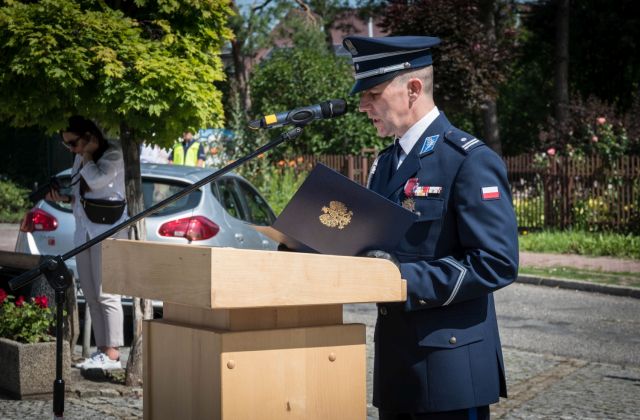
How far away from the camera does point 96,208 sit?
7582 mm

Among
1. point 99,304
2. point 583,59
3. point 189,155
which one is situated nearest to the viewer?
point 99,304

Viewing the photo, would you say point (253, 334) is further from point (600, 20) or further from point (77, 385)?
point (600, 20)

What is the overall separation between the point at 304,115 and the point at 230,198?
6742 millimetres

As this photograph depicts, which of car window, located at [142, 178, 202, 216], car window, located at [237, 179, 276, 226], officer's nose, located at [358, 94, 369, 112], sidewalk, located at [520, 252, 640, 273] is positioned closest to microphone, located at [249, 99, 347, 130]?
officer's nose, located at [358, 94, 369, 112]

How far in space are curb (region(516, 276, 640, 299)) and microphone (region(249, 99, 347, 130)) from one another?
417 inches

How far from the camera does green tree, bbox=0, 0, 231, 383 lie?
6324mm

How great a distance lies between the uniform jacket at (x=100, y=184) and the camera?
7.55m

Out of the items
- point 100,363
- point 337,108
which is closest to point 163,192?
point 100,363

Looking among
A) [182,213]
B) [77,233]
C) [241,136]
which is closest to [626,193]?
[241,136]

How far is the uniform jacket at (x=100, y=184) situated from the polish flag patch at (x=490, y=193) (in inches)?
188

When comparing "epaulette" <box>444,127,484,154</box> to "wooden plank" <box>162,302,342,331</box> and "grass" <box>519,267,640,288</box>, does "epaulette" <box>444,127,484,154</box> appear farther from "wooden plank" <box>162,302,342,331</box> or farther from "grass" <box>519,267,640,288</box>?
"grass" <box>519,267,640,288</box>

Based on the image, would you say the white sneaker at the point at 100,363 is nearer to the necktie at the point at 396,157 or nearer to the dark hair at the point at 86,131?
the dark hair at the point at 86,131

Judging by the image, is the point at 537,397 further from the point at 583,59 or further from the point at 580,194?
the point at 583,59

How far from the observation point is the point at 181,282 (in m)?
2.70
